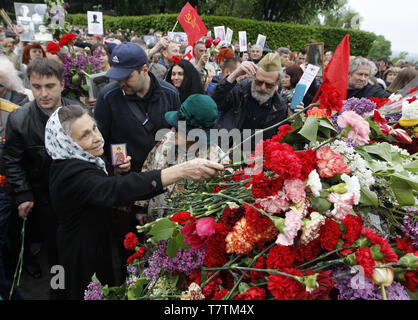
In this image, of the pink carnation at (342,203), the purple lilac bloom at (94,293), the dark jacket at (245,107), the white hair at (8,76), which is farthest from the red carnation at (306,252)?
the white hair at (8,76)

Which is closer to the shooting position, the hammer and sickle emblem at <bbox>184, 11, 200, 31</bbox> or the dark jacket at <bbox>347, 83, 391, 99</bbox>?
the dark jacket at <bbox>347, 83, 391, 99</bbox>

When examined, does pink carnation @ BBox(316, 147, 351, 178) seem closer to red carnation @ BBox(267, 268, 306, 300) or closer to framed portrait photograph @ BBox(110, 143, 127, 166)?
red carnation @ BBox(267, 268, 306, 300)

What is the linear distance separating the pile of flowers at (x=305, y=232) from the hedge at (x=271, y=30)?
16897 mm

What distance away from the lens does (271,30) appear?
19094 millimetres

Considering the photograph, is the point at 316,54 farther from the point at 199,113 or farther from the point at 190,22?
the point at 199,113

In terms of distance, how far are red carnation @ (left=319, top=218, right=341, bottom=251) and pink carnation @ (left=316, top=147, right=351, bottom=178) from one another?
0.18 meters

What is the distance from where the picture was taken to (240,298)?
39.2 inches

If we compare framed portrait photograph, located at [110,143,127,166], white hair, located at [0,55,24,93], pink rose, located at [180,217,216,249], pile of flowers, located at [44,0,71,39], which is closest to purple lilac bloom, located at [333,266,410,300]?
pink rose, located at [180,217,216,249]

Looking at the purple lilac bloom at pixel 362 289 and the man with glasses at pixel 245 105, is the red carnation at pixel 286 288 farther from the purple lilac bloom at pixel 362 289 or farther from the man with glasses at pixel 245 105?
the man with glasses at pixel 245 105

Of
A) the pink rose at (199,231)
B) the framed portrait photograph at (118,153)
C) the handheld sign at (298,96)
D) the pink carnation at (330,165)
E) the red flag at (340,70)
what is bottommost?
the framed portrait photograph at (118,153)

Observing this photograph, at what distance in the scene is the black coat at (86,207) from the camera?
5.31 ft

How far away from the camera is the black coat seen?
1617 mm

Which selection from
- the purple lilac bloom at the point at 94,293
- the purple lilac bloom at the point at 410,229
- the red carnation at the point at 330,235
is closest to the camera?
the red carnation at the point at 330,235

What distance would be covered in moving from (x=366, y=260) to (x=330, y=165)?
34 centimetres
